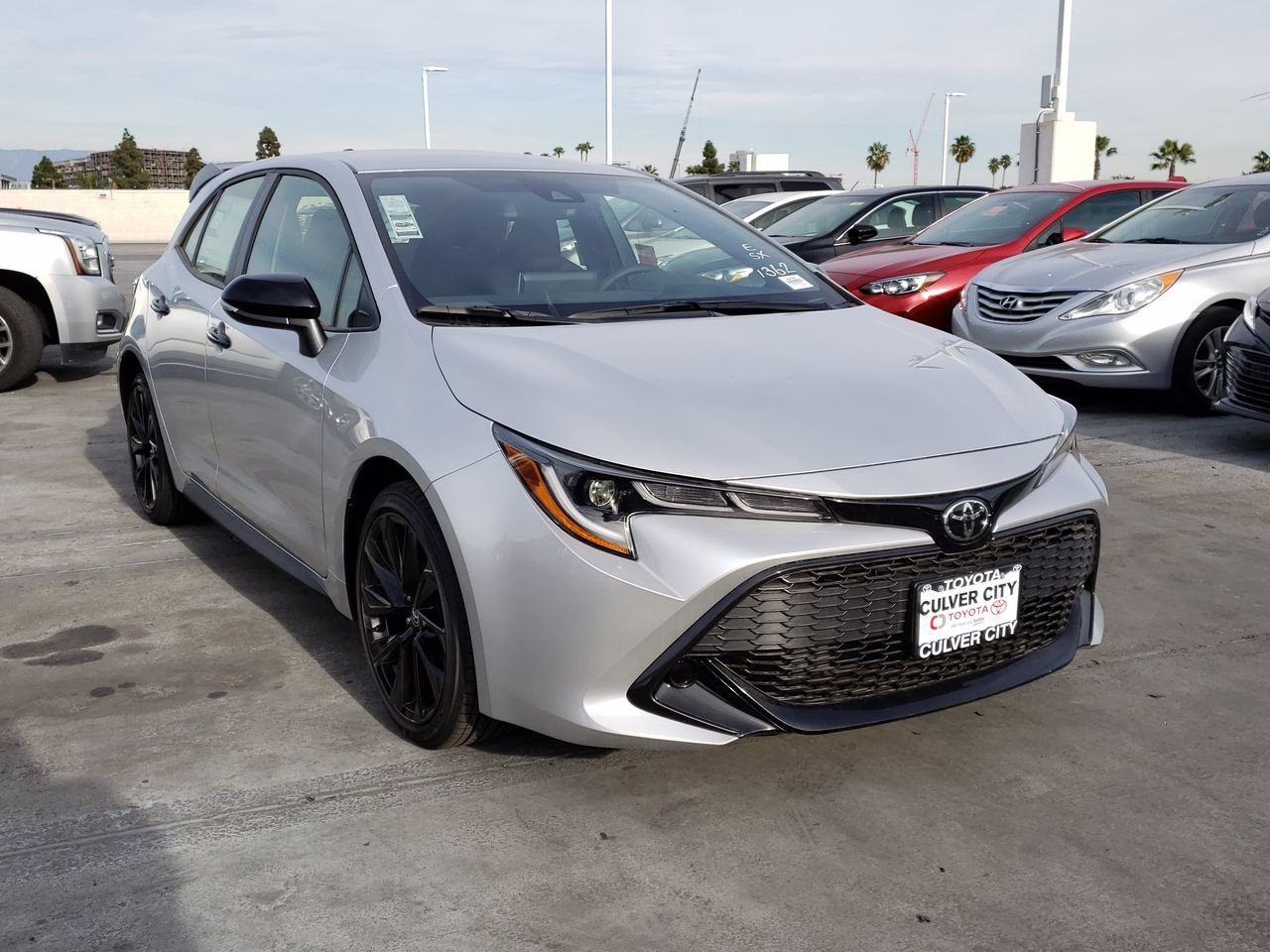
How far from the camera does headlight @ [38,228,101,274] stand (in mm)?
9188

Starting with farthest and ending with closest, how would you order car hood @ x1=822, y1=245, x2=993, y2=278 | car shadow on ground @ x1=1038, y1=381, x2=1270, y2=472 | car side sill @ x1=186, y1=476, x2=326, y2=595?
car hood @ x1=822, y1=245, x2=993, y2=278
car shadow on ground @ x1=1038, y1=381, x2=1270, y2=472
car side sill @ x1=186, y1=476, x2=326, y2=595

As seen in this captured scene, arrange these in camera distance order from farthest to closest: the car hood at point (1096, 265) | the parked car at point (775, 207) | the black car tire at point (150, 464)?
the parked car at point (775, 207)
the car hood at point (1096, 265)
the black car tire at point (150, 464)

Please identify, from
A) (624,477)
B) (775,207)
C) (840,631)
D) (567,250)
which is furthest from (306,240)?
(775,207)

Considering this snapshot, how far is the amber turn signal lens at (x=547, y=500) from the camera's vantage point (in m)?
2.68

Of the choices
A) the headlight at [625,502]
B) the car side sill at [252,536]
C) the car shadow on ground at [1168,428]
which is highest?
the headlight at [625,502]

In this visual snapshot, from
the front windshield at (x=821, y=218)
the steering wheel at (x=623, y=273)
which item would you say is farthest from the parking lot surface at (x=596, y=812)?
the front windshield at (x=821, y=218)

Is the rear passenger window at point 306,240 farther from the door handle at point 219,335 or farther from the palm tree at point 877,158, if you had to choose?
the palm tree at point 877,158

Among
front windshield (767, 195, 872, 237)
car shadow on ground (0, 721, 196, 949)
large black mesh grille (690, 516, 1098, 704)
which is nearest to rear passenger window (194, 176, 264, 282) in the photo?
car shadow on ground (0, 721, 196, 949)

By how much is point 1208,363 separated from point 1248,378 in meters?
1.33

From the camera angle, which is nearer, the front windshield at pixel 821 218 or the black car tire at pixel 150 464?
the black car tire at pixel 150 464

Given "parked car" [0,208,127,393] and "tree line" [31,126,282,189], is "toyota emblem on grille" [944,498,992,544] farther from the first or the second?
"tree line" [31,126,282,189]

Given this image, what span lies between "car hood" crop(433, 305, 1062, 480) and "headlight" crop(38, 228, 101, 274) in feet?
23.0

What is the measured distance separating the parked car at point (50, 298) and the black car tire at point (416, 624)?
264 inches

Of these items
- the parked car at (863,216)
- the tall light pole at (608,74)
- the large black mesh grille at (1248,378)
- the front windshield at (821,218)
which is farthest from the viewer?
the tall light pole at (608,74)
